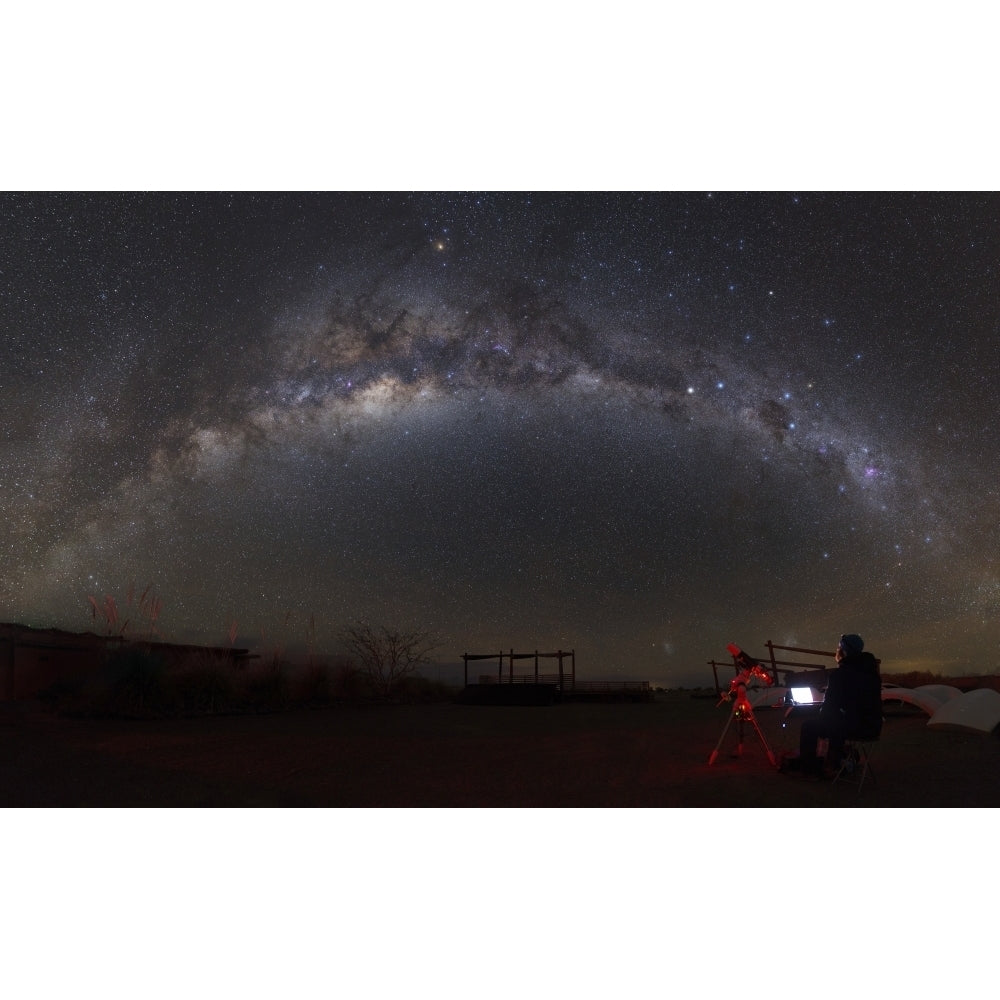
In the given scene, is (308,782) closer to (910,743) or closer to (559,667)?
(910,743)

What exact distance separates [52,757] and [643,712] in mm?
9327

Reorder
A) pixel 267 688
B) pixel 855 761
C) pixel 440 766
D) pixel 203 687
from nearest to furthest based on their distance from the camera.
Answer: pixel 855 761, pixel 440 766, pixel 203 687, pixel 267 688

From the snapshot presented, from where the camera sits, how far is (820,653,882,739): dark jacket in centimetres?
558

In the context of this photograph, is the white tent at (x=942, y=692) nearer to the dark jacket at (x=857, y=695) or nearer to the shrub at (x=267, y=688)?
the dark jacket at (x=857, y=695)

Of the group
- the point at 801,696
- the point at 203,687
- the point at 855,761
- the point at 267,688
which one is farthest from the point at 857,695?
the point at 267,688

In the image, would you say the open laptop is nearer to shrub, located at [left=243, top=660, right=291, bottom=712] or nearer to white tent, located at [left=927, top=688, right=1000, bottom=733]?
white tent, located at [left=927, top=688, right=1000, bottom=733]

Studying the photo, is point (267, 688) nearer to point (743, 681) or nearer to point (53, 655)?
point (53, 655)

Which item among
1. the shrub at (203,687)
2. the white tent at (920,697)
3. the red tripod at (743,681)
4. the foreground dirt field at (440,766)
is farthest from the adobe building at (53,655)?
the white tent at (920,697)

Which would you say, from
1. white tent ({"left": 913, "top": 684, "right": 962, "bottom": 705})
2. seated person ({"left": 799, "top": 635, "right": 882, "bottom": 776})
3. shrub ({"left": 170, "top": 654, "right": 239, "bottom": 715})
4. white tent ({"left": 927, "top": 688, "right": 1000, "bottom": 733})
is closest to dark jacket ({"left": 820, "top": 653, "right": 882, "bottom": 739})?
seated person ({"left": 799, "top": 635, "right": 882, "bottom": 776})

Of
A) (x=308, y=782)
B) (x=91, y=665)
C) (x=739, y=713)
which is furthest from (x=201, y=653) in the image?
(x=739, y=713)

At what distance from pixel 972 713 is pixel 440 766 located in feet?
21.6

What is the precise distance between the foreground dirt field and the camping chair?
0.13 meters

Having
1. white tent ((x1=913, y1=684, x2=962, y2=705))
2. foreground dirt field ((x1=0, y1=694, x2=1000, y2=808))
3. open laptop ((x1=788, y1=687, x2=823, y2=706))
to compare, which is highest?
open laptop ((x1=788, y1=687, x2=823, y2=706))

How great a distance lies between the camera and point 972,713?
9523 mm
